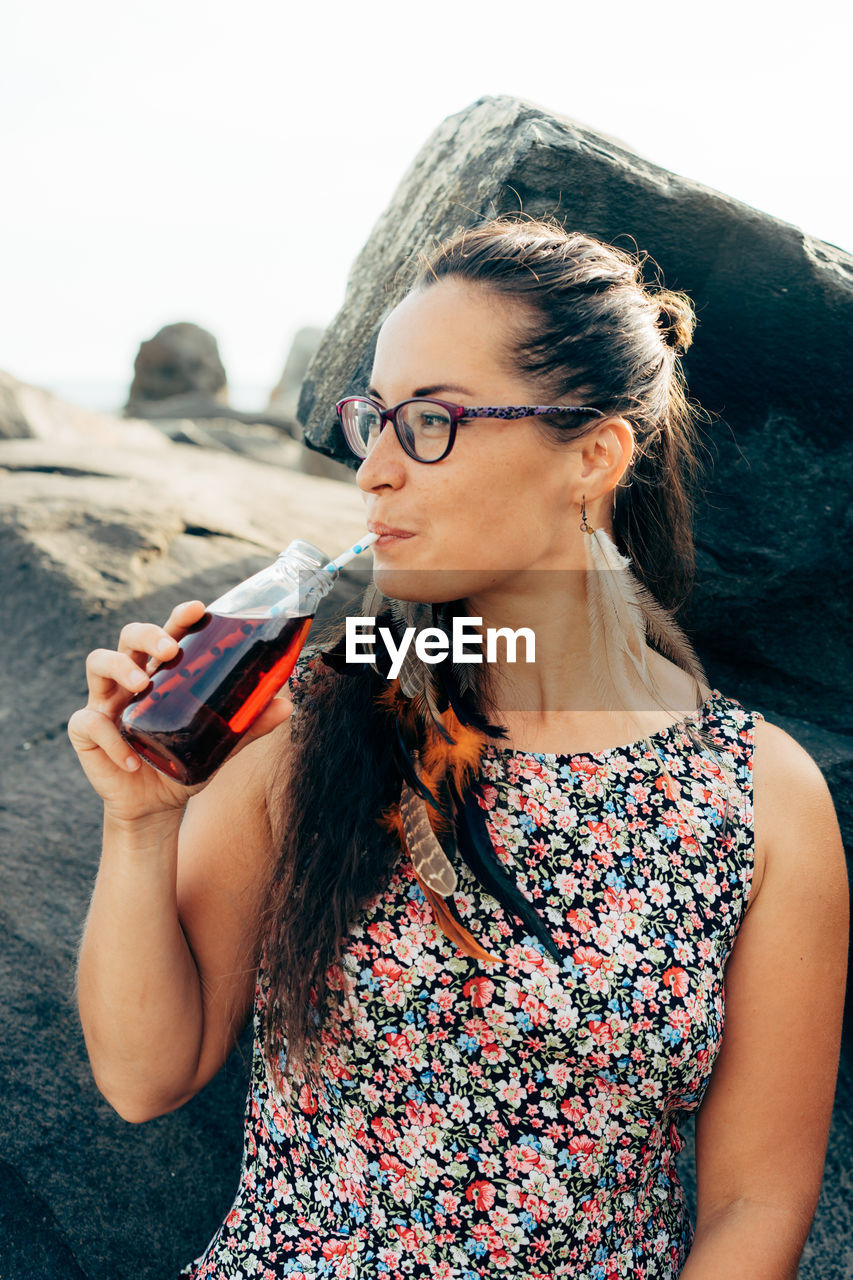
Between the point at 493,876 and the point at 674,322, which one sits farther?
the point at 674,322

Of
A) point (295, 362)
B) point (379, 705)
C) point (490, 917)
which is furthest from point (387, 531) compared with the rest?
point (295, 362)

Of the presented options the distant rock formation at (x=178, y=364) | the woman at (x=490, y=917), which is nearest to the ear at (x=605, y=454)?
the woman at (x=490, y=917)

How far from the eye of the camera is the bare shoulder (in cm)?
178

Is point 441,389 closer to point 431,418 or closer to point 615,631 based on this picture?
point 431,418

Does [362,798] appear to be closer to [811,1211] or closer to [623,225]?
[811,1211]

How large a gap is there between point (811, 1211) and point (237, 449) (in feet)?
25.7

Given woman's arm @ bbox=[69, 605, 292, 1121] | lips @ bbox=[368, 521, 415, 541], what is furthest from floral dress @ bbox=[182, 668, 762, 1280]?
lips @ bbox=[368, 521, 415, 541]

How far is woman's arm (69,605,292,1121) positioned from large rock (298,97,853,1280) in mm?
1343

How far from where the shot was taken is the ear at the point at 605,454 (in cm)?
179

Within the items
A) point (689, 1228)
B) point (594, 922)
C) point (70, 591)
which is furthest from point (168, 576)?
point (689, 1228)

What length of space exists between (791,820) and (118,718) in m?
1.26

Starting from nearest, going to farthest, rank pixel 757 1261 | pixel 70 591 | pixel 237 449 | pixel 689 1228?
pixel 757 1261
pixel 689 1228
pixel 70 591
pixel 237 449

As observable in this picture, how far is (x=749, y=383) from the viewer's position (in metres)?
2.48

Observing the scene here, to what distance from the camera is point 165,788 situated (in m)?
1.50
